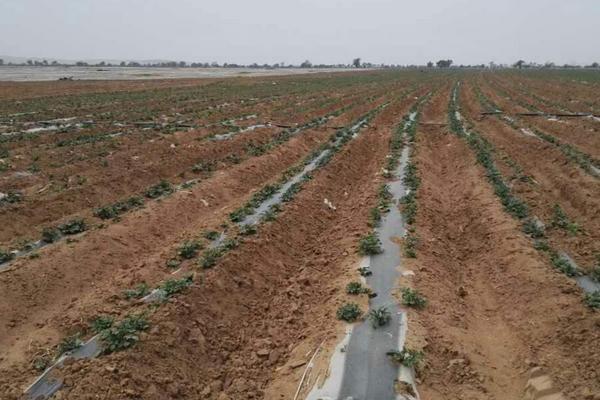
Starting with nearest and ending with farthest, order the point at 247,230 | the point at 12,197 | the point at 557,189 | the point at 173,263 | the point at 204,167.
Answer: the point at 173,263 < the point at 247,230 < the point at 12,197 < the point at 557,189 < the point at 204,167

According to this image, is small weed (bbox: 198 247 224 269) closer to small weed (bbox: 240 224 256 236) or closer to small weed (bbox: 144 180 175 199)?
small weed (bbox: 240 224 256 236)

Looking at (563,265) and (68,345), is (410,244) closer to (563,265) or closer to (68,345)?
(563,265)

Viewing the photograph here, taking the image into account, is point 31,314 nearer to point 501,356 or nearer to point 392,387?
point 392,387

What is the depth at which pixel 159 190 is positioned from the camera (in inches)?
479

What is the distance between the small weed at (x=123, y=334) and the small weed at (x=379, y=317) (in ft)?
10.4

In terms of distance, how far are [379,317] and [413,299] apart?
2.65ft

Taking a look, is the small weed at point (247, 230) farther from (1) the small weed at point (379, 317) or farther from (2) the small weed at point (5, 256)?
(2) the small weed at point (5, 256)

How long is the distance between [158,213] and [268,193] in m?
2.92

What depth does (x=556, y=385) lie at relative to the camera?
5.24 meters

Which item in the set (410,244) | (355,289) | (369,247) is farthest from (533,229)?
(355,289)

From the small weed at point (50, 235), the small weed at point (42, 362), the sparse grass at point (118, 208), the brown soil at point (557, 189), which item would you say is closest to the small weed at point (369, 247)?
the brown soil at point (557, 189)

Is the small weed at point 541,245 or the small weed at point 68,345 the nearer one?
the small weed at point 68,345

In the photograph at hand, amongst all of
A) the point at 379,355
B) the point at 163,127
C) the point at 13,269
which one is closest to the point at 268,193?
the point at 13,269

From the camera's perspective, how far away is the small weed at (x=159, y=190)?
11.9 m
